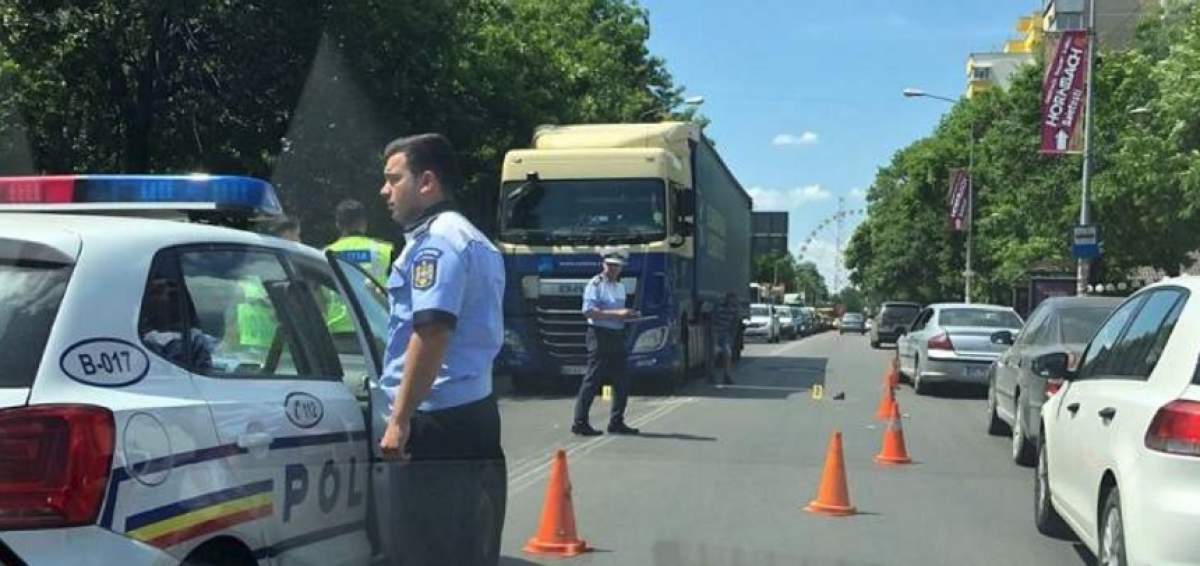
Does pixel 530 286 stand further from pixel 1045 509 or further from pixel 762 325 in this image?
pixel 762 325

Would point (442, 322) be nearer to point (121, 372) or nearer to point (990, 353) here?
point (121, 372)

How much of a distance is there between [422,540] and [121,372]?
1266mm

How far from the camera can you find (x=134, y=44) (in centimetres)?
1941

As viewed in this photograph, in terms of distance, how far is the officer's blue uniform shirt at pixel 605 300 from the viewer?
39.2 ft

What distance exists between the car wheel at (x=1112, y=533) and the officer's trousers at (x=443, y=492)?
2.69m

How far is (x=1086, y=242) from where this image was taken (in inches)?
993

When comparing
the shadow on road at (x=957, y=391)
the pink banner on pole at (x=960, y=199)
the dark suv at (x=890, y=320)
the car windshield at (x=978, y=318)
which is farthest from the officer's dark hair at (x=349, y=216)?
the pink banner on pole at (x=960, y=199)

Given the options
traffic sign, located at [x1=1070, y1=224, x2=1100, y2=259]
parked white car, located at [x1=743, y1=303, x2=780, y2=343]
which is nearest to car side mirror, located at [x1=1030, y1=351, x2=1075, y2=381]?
traffic sign, located at [x1=1070, y1=224, x2=1100, y2=259]

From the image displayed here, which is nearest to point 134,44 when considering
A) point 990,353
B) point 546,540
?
point 990,353

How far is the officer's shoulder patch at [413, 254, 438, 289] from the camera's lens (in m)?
4.03

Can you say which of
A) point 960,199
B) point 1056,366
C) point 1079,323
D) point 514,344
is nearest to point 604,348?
point 1079,323

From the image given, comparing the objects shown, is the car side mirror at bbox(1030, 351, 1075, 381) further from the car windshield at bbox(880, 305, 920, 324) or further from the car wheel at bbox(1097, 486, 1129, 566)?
the car windshield at bbox(880, 305, 920, 324)

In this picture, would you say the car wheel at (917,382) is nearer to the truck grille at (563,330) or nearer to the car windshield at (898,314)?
the truck grille at (563,330)

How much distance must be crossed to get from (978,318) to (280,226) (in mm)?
14300
